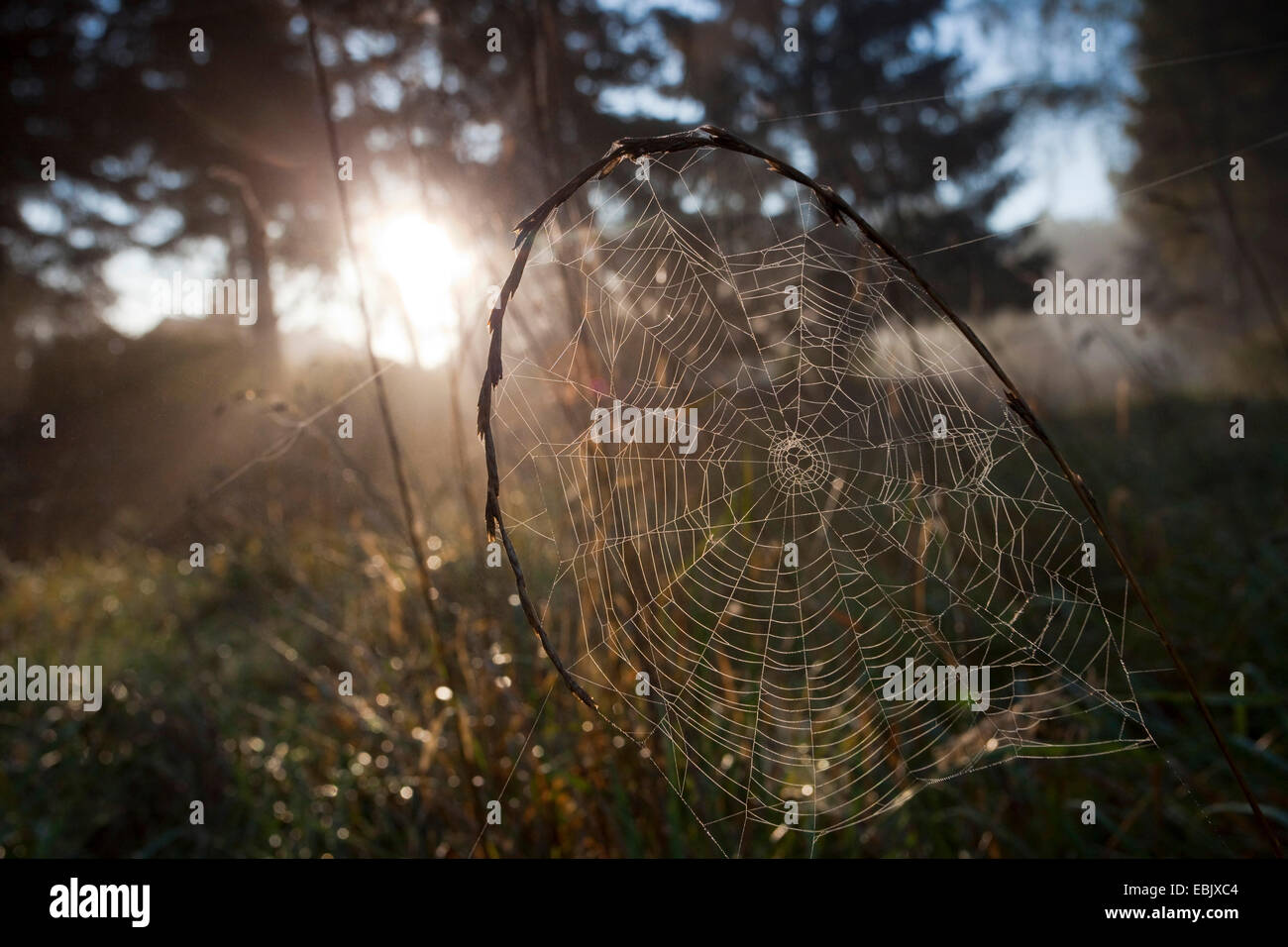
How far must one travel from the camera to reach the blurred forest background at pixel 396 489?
1655mm

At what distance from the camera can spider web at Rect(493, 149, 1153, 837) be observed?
4.91 ft

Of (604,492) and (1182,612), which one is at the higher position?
(604,492)

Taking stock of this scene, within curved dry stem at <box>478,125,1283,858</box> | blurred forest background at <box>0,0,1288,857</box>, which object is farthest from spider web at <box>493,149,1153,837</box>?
curved dry stem at <box>478,125,1283,858</box>

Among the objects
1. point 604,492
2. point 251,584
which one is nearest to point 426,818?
point 604,492

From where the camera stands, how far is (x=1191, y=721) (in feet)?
7.35

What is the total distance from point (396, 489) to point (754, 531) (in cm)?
161

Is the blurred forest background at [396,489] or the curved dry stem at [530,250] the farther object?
the blurred forest background at [396,489]

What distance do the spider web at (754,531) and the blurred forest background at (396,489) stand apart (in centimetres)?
12

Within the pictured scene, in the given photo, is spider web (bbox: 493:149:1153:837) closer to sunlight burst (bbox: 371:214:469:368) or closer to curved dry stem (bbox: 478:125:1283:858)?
sunlight burst (bbox: 371:214:469:368)

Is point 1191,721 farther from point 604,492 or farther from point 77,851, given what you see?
point 77,851

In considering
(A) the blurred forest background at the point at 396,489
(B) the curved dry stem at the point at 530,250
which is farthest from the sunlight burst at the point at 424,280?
(B) the curved dry stem at the point at 530,250

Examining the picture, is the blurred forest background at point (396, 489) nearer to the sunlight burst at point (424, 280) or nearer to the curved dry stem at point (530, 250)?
the sunlight burst at point (424, 280)

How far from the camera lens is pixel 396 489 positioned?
298cm
